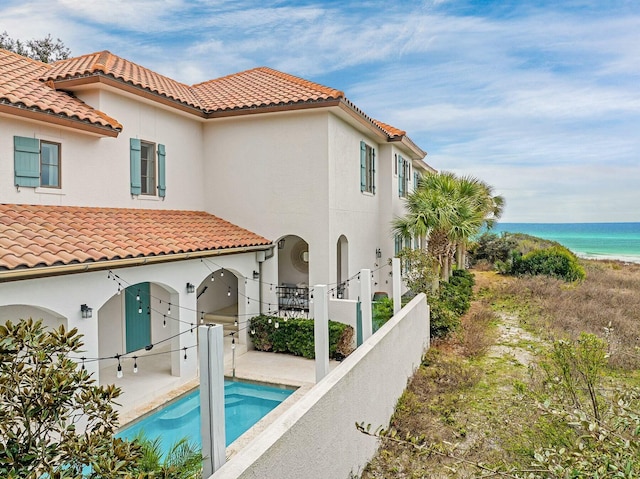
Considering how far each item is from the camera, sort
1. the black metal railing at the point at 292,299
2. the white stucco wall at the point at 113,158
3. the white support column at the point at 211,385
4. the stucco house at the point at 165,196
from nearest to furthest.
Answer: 1. the white support column at the point at 211,385
2. the stucco house at the point at 165,196
3. the white stucco wall at the point at 113,158
4. the black metal railing at the point at 292,299

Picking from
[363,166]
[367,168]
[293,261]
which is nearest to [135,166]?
[293,261]

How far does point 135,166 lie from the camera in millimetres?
14695

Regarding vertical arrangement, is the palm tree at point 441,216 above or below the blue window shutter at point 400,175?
A: below

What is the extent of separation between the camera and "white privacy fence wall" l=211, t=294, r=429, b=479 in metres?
4.98

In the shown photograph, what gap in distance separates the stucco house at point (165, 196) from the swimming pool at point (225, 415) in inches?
58.5

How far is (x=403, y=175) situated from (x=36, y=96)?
739 inches

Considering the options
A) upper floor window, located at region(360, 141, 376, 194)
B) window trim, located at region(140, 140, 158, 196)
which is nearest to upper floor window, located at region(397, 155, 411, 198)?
upper floor window, located at region(360, 141, 376, 194)

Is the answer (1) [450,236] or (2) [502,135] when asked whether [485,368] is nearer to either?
(1) [450,236]

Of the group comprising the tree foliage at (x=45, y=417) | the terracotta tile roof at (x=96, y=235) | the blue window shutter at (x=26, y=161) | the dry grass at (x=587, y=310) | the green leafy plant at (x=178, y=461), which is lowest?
the dry grass at (x=587, y=310)

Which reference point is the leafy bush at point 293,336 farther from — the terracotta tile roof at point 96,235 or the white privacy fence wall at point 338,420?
the terracotta tile roof at point 96,235

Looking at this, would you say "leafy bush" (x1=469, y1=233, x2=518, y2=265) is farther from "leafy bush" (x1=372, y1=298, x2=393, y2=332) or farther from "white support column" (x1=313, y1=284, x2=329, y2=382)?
"white support column" (x1=313, y1=284, x2=329, y2=382)

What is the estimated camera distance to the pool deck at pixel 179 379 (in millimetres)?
11047

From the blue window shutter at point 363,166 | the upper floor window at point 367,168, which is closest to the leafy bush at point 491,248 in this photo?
the upper floor window at point 367,168

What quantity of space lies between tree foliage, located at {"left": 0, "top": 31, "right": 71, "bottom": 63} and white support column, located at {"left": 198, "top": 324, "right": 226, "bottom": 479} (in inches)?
1524
